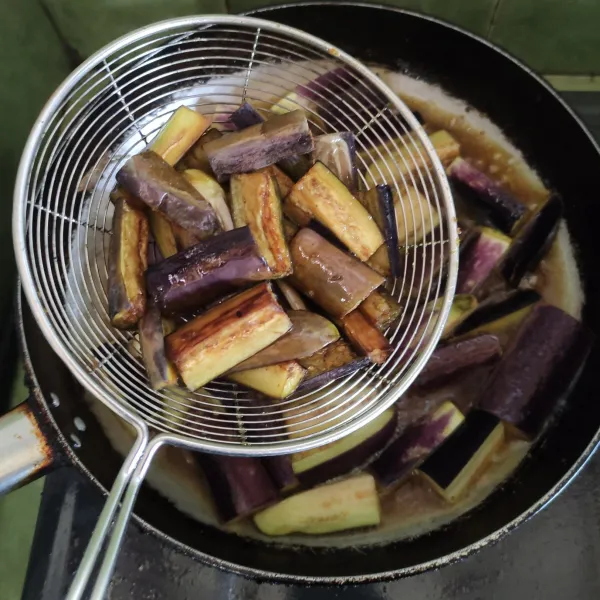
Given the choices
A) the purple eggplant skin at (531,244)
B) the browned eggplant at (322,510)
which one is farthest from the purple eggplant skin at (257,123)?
the browned eggplant at (322,510)

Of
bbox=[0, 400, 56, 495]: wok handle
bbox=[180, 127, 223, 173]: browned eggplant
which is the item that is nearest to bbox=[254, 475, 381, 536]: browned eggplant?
bbox=[0, 400, 56, 495]: wok handle

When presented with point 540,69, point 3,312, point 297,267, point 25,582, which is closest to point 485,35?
point 540,69

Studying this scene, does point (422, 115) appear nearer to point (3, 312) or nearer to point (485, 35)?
point (485, 35)

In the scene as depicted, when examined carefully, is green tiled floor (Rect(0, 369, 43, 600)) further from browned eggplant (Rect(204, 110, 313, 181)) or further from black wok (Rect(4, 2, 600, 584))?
browned eggplant (Rect(204, 110, 313, 181))

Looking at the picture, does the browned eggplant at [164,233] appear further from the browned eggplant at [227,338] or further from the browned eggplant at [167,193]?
the browned eggplant at [227,338]

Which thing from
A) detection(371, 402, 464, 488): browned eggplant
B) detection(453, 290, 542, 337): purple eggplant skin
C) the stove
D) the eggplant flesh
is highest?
the eggplant flesh

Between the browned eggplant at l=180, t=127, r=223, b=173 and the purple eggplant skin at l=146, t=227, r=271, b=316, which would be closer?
the purple eggplant skin at l=146, t=227, r=271, b=316

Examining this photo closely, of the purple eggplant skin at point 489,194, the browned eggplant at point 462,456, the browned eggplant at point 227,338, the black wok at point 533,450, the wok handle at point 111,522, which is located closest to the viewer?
the wok handle at point 111,522
